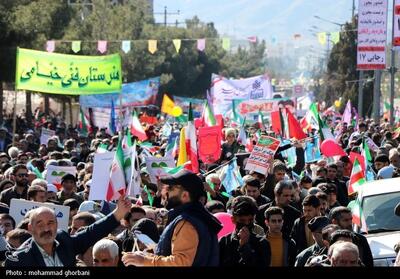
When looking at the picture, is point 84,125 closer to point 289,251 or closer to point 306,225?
point 306,225

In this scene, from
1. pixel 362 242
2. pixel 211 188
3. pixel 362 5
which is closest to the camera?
pixel 362 242

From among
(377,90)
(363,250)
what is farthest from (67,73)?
(377,90)

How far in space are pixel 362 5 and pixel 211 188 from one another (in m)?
20.9

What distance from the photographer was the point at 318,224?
9.51 m

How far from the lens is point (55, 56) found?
2386 cm

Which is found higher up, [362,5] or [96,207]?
[362,5]

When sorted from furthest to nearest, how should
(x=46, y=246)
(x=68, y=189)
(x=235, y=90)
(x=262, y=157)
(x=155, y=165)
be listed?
(x=235, y=90) < (x=155, y=165) < (x=262, y=157) < (x=68, y=189) < (x=46, y=246)

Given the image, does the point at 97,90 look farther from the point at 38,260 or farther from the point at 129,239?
the point at 38,260

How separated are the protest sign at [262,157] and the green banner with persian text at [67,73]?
918 cm

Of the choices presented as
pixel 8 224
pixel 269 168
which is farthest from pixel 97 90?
pixel 8 224

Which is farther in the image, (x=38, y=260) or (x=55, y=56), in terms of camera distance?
(x=55, y=56)

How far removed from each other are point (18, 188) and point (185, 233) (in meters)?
7.21

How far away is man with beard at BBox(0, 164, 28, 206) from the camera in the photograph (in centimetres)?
1341

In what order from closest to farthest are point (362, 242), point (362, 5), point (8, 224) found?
1. point (362, 242)
2. point (8, 224)
3. point (362, 5)
